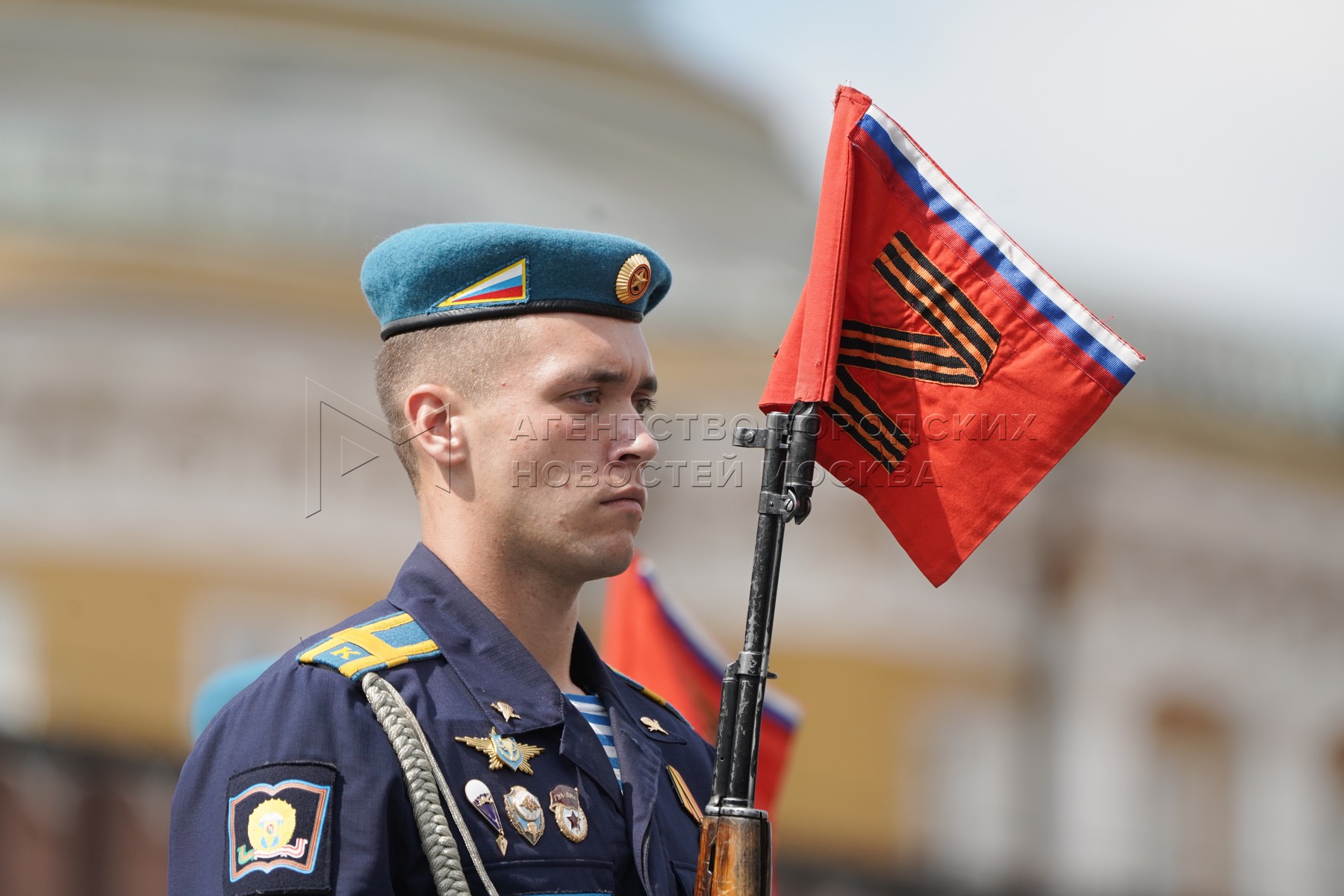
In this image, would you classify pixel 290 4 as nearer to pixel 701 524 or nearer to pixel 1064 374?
pixel 701 524

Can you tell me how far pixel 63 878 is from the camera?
9688mm

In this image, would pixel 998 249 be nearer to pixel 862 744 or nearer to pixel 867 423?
pixel 867 423

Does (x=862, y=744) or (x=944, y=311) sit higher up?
(x=944, y=311)

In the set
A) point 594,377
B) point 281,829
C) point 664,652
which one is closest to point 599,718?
point 594,377

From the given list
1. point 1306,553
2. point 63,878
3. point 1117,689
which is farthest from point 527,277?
point 1306,553

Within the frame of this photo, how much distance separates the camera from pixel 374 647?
3.12 meters

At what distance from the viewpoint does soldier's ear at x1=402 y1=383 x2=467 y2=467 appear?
330 centimetres

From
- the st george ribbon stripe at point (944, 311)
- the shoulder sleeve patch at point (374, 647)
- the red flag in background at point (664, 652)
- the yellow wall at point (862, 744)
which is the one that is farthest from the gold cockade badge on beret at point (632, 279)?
the yellow wall at point (862, 744)

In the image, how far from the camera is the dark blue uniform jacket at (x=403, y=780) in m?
2.84

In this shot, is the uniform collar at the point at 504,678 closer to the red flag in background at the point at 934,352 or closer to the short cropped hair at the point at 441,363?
the short cropped hair at the point at 441,363

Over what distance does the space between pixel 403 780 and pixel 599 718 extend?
508 mm

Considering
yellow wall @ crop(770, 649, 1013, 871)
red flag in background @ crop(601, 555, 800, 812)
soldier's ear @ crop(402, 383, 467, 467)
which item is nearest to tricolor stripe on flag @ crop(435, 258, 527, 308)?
soldier's ear @ crop(402, 383, 467, 467)

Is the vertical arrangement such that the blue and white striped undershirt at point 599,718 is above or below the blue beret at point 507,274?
below

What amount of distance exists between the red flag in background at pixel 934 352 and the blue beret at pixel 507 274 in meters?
0.30
